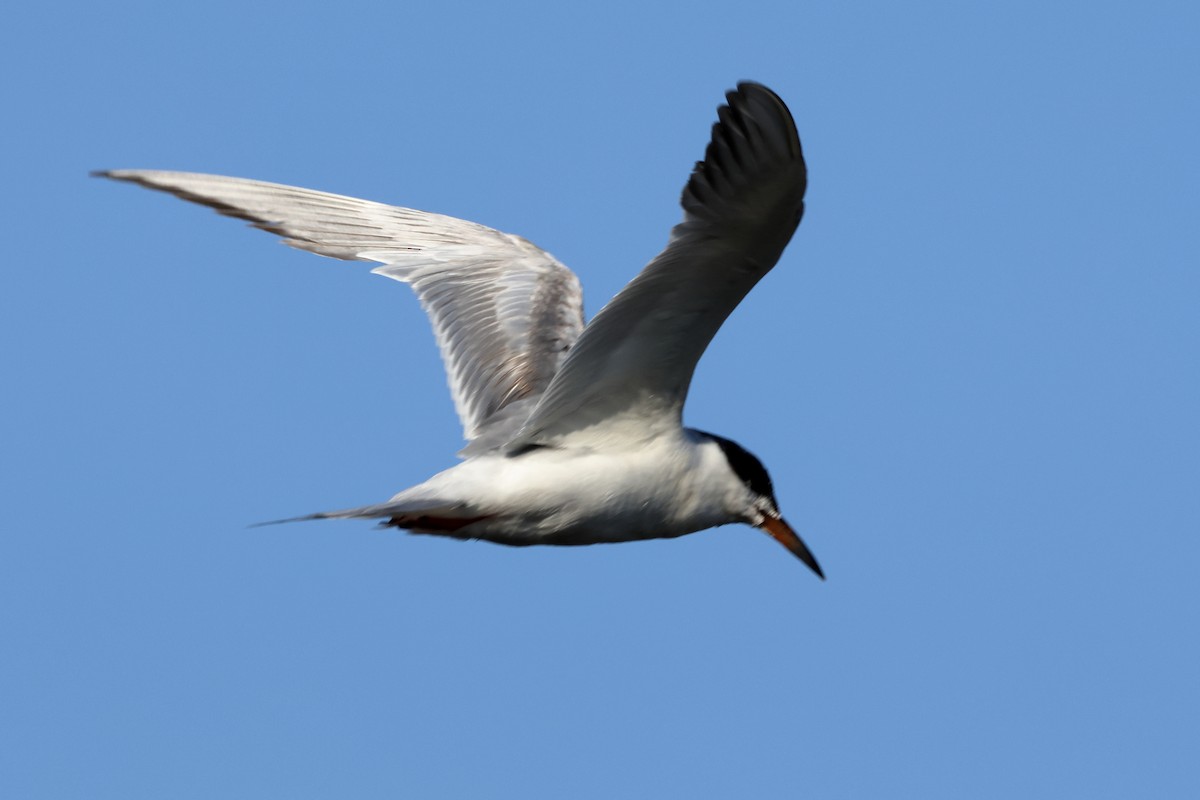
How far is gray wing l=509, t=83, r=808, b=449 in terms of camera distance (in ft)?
19.6

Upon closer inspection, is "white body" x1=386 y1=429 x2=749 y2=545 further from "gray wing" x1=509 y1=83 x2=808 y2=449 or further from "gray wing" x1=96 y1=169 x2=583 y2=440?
"gray wing" x1=96 y1=169 x2=583 y2=440

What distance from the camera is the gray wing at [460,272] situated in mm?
8625

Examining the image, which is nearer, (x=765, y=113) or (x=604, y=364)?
(x=765, y=113)

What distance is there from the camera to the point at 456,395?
28.5ft

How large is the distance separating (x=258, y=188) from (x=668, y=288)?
3.45 meters

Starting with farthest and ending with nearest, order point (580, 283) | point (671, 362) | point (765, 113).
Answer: point (580, 283) < point (671, 362) < point (765, 113)

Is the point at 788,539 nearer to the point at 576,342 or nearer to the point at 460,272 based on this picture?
the point at 576,342

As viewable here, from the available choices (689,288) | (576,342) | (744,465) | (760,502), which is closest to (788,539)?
(760,502)

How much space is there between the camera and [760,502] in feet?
26.0

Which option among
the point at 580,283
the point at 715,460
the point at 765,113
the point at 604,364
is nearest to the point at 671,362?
the point at 604,364

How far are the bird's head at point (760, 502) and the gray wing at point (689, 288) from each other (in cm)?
47

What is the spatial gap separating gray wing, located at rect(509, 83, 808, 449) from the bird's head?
47 centimetres

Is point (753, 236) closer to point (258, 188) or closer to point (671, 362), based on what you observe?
point (671, 362)

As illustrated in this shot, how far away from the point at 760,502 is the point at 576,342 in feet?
5.23
